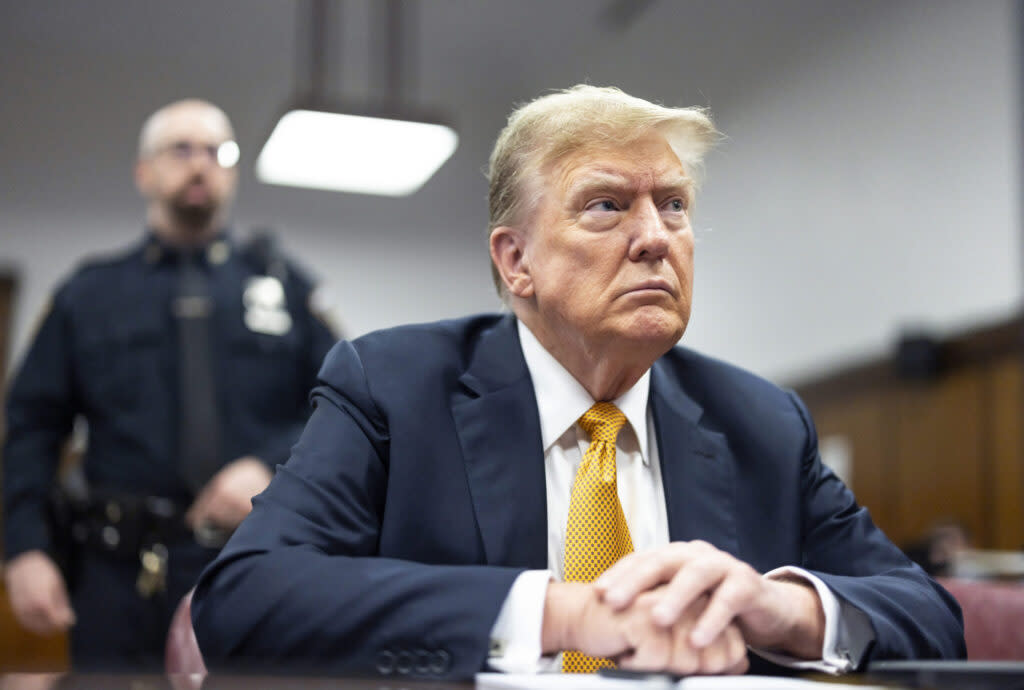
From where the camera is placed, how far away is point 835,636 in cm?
134

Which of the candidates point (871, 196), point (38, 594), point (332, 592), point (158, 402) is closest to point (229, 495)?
point (158, 402)

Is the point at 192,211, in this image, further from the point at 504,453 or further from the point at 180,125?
the point at 504,453

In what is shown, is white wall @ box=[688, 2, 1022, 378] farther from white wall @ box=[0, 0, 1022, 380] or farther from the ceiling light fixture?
the ceiling light fixture

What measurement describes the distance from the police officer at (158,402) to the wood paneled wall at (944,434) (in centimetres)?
442

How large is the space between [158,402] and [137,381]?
79 millimetres

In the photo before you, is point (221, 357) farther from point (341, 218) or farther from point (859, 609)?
point (341, 218)

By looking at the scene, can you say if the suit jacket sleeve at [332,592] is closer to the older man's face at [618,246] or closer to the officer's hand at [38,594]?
the older man's face at [618,246]

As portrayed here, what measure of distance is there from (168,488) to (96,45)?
6.74m

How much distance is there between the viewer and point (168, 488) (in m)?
2.82

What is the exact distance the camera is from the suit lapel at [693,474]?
1.62m

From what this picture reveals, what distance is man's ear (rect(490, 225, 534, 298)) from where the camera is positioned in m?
1.78

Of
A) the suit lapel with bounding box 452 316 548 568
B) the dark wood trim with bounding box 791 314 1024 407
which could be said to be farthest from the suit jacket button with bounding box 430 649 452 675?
the dark wood trim with bounding box 791 314 1024 407

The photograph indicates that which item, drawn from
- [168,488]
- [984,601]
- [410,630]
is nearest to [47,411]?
[168,488]

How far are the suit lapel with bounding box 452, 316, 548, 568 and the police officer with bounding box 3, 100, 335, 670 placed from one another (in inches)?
45.2
